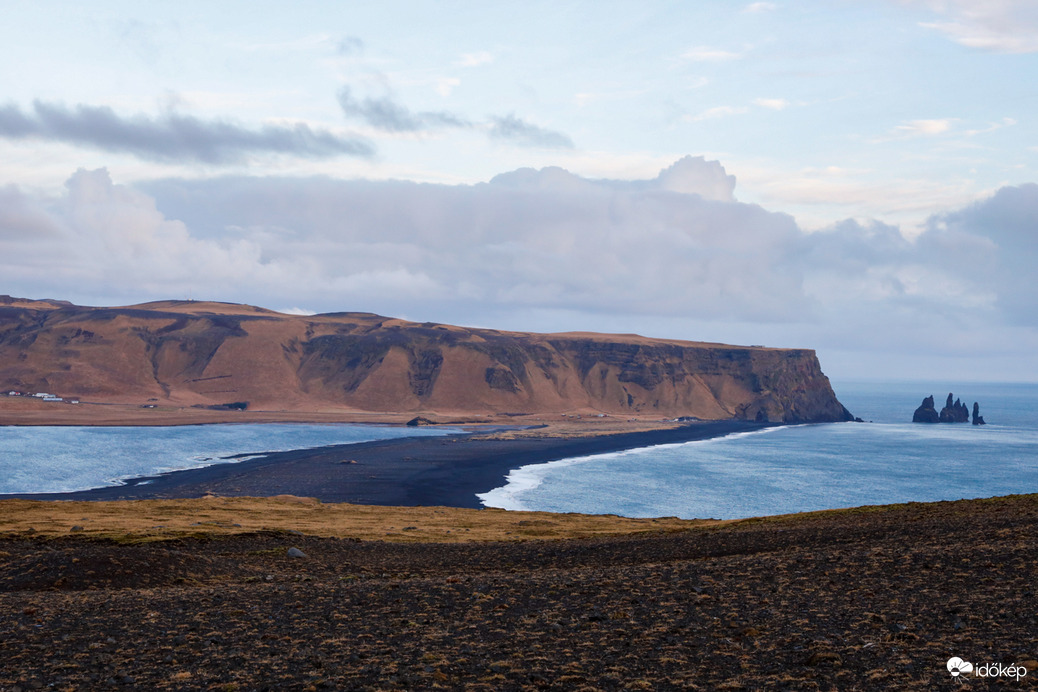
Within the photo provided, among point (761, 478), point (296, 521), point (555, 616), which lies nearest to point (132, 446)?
point (296, 521)

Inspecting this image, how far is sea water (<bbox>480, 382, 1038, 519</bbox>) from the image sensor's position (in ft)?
282

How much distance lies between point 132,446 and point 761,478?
96919 mm

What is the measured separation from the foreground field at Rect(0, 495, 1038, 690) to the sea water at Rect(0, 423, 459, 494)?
2806 inches

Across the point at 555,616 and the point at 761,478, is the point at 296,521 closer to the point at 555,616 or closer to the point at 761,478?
the point at 555,616

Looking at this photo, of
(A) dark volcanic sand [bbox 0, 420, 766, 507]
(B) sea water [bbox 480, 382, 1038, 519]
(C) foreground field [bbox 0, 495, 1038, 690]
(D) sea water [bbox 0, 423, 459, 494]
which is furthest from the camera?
(D) sea water [bbox 0, 423, 459, 494]

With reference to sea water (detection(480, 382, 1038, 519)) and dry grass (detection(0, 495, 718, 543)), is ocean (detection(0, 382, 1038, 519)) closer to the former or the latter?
sea water (detection(480, 382, 1038, 519))

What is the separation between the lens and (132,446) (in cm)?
13200

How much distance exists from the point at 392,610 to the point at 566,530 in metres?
32.3

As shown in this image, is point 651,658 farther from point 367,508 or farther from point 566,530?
point 367,508

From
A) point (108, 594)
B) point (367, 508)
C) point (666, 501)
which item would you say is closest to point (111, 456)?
point (367, 508)

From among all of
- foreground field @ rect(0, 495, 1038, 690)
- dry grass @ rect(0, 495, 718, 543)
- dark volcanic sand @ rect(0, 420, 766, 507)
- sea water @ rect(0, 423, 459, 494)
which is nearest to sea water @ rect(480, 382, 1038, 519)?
dark volcanic sand @ rect(0, 420, 766, 507)

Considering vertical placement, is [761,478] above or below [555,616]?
below

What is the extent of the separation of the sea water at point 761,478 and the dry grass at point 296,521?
21.2 meters

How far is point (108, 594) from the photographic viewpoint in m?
20.7
